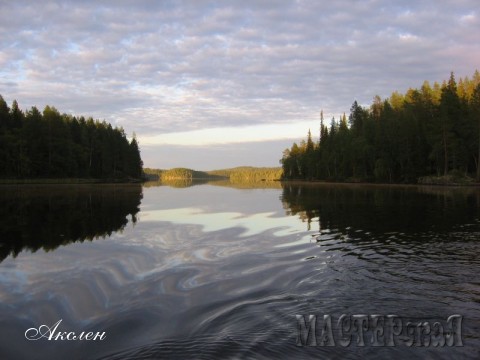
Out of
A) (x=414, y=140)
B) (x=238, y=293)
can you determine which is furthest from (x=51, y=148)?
(x=238, y=293)

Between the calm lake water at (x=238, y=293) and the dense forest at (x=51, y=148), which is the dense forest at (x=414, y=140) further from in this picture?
the dense forest at (x=51, y=148)

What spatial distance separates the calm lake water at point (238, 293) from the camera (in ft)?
23.2

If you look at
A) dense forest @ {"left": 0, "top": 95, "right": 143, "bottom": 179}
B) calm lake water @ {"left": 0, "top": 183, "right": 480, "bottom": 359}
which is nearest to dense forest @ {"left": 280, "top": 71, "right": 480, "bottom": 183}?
calm lake water @ {"left": 0, "top": 183, "right": 480, "bottom": 359}

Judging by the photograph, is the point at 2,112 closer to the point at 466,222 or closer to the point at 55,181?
the point at 55,181

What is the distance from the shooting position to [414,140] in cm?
9344

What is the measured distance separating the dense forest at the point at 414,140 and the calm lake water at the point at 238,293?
224ft

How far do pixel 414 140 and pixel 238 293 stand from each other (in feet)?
311

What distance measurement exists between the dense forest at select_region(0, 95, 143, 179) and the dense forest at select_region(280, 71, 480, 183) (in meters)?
79.4

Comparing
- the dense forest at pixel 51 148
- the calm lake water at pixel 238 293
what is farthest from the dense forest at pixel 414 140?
the dense forest at pixel 51 148

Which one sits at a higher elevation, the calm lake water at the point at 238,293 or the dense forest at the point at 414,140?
the dense forest at the point at 414,140

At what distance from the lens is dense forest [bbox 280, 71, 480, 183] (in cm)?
7888

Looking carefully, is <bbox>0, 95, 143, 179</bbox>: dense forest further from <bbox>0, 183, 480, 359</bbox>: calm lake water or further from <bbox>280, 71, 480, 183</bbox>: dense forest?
<bbox>0, 183, 480, 359</bbox>: calm lake water

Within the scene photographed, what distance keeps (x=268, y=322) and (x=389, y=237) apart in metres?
12.4

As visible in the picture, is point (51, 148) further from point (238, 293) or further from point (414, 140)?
point (238, 293)
